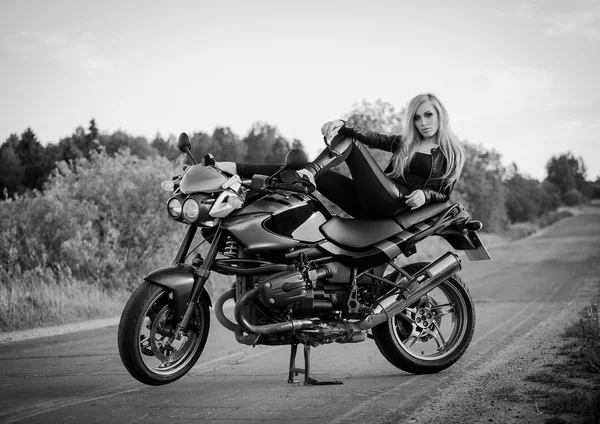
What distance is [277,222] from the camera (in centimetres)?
478

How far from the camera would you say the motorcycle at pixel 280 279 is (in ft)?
14.6

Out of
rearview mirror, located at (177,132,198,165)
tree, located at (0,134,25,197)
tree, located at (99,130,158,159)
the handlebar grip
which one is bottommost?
the handlebar grip

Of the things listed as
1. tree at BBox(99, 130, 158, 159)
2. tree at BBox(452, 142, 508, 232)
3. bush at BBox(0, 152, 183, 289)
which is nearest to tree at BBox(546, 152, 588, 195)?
tree at BBox(452, 142, 508, 232)

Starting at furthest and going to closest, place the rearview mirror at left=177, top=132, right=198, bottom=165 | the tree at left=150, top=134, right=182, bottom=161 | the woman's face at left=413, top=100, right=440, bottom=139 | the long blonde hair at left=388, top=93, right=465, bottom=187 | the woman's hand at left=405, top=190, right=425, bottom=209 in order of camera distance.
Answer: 1. the tree at left=150, top=134, right=182, bottom=161
2. the woman's face at left=413, top=100, right=440, bottom=139
3. the long blonde hair at left=388, top=93, right=465, bottom=187
4. the woman's hand at left=405, top=190, right=425, bottom=209
5. the rearview mirror at left=177, top=132, right=198, bottom=165

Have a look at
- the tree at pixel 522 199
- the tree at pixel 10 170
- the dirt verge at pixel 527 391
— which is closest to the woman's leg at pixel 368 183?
the dirt verge at pixel 527 391

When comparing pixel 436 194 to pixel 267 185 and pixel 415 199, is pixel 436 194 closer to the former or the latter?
pixel 415 199

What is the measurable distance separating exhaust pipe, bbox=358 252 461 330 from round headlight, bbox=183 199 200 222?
1.55 meters

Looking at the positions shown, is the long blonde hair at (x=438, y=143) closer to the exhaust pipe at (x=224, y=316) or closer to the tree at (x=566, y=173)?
the exhaust pipe at (x=224, y=316)

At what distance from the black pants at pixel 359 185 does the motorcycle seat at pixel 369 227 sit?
0.28 feet

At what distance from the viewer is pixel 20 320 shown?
879 centimetres

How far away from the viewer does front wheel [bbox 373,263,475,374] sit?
5.29 m

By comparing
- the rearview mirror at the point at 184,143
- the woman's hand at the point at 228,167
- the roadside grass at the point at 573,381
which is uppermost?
the rearview mirror at the point at 184,143

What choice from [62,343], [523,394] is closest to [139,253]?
[62,343]

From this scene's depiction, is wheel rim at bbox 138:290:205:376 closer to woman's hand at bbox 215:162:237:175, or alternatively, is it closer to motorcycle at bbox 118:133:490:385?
motorcycle at bbox 118:133:490:385
